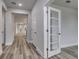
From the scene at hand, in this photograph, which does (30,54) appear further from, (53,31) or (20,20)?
(20,20)

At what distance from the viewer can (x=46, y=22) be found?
11.7 ft

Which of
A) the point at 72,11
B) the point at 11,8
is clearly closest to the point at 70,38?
the point at 72,11

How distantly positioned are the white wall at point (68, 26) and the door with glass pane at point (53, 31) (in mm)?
1318

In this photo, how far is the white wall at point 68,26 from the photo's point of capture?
548 cm

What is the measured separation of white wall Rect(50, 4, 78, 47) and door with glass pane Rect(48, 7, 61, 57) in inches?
51.9

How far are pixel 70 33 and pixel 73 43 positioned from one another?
80 centimetres

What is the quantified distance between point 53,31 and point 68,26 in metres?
2.09

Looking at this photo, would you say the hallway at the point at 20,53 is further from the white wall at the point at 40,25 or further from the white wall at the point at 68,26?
the white wall at the point at 68,26

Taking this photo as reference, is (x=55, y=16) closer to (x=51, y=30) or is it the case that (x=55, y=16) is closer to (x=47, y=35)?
(x=51, y=30)

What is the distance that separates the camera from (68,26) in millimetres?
5703

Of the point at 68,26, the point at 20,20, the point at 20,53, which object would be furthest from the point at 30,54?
the point at 20,20

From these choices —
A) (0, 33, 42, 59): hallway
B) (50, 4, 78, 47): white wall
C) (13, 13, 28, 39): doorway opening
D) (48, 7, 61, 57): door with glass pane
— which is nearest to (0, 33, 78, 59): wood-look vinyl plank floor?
(0, 33, 42, 59): hallway

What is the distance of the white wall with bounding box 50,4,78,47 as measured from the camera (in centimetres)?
548

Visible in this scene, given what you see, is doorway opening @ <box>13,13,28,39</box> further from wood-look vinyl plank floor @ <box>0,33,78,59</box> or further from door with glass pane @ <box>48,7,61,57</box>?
door with glass pane @ <box>48,7,61,57</box>
